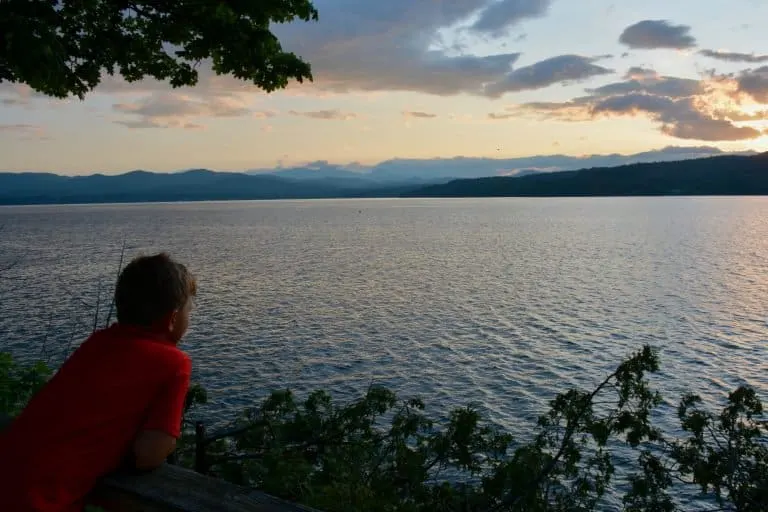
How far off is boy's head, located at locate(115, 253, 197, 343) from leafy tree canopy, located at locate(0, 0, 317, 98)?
6825 mm

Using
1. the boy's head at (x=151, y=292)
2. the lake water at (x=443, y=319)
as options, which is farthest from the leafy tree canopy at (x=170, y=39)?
the boy's head at (x=151, y=292)

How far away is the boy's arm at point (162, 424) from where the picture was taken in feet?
11.2

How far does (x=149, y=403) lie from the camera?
3.43 metres

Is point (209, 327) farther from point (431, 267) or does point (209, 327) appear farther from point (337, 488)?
point (431, 267)

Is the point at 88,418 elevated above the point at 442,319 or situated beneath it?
elevated above

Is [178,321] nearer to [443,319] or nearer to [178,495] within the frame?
[178,495]

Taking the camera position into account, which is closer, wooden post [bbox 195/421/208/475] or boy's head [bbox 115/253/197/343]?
boy's head [bbox 115/253/197/343]

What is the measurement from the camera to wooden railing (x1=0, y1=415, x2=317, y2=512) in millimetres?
3248

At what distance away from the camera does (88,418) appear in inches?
128

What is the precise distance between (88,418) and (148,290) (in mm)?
758

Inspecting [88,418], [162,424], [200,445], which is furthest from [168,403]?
[200,445]

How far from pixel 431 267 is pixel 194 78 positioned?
2225 inches

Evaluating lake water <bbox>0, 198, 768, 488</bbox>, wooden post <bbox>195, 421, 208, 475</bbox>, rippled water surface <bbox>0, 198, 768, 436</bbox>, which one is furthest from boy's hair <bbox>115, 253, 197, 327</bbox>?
lake water <bbox>0, 198, 768, 488</bbox>

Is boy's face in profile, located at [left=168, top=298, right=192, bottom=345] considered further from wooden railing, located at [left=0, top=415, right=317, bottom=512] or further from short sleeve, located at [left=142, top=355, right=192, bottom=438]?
wooden railing, located at [left=0, top=415, right=317, bottom=512]
